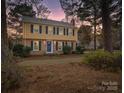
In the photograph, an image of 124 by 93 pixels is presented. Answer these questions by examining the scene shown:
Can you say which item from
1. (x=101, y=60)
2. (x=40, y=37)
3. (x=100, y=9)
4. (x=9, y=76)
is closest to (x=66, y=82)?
(x=9, y=76)

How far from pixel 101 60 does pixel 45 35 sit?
4.05 m

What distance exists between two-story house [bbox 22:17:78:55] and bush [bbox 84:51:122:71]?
4.11 ft

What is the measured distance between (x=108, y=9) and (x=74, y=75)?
2.05 metres

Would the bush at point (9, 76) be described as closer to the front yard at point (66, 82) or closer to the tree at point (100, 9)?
the front yard at point (66, 82)

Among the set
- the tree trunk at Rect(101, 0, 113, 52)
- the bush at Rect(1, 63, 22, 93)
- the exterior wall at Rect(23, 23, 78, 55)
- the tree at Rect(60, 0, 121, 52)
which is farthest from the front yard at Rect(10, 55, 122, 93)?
the exterior wall at Rect(23, 23, 78, 55)

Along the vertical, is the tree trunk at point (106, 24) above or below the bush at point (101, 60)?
above

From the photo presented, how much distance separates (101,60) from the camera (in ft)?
18.5

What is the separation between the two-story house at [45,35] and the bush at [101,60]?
1254 mm

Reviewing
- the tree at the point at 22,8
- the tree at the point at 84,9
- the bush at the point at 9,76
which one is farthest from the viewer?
the tree at the point at 84,9

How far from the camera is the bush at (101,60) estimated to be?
5.29 m

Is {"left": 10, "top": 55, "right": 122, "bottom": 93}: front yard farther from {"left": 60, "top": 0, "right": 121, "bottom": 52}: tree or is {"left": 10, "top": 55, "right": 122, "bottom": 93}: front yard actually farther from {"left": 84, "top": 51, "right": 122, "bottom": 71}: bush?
{"left": 60, "top": 0, "right": 121, "bottom": 52}: tree

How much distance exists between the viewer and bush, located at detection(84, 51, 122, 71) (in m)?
5.29

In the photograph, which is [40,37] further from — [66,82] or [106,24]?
[66,82]

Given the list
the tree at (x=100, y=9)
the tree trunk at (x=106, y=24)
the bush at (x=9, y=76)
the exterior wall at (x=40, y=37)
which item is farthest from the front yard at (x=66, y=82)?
the exterior wall at (x=40, y=37)
